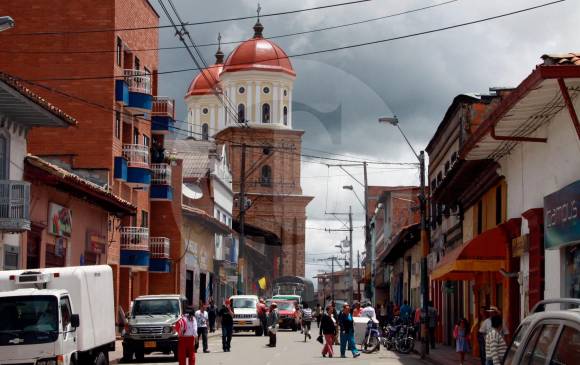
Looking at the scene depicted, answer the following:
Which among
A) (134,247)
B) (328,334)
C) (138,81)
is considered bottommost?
(328,334)

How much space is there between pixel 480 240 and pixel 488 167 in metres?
3.38

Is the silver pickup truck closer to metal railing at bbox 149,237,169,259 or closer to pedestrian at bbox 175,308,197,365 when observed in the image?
pedestrian at bbox 175,308,197,365

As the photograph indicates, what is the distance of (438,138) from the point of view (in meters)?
45.5

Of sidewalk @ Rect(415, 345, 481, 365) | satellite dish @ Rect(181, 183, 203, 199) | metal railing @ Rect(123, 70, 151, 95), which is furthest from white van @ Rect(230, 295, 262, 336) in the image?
sidewalk @ Rect(415, 345, 481, 365)

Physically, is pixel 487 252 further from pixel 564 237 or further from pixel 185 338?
pixel 564 237

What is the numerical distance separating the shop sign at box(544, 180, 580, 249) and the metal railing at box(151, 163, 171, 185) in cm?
3384

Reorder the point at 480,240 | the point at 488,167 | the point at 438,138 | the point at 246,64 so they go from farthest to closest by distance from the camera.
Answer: the point at 246,64 < the point at 438,138 < the point at 488,167 < the point at 480,240

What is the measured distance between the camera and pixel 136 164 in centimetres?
4834

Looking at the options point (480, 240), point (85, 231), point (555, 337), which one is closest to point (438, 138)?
point (85, 231)

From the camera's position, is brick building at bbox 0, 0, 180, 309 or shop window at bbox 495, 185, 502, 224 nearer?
shop window at bbox 495, 185, 502, 224

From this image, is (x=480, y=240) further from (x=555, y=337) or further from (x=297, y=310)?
(x=297, y=310)

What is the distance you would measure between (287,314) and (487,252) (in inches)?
1385

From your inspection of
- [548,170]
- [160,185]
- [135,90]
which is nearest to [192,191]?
[160,185]

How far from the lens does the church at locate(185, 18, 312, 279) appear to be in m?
101
